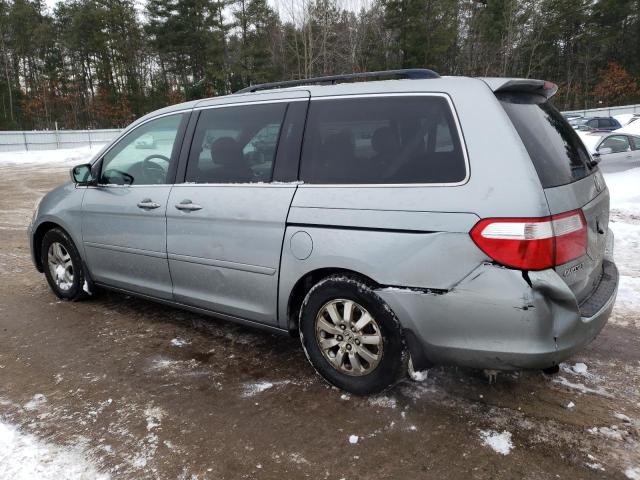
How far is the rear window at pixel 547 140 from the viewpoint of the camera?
249cm

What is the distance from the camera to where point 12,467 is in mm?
2406

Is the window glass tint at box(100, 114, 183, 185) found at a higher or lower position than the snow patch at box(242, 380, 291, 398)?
higher

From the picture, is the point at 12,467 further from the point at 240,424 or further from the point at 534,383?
the point at 534,383

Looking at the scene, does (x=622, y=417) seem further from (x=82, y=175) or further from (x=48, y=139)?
(x=48, y=139)

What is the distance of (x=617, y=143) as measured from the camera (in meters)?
12.2

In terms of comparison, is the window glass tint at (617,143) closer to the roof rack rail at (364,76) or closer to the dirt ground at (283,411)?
the dirt ground at (283,411)

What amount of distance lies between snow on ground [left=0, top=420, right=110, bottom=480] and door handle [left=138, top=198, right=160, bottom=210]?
1.73m

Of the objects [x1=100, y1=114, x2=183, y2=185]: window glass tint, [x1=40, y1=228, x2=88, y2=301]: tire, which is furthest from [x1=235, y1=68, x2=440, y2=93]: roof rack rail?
[x1=40, y1=228, x2=88, y2=301]: tire

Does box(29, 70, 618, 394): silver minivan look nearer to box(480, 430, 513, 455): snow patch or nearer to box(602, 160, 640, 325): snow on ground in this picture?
box(480, 430, 513, 455): snow patch

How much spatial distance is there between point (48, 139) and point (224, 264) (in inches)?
1286

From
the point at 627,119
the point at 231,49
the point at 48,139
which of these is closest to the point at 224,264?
the point at 627,119

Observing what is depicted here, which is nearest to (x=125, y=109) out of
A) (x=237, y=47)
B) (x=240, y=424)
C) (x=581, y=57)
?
(x=237, y=47)

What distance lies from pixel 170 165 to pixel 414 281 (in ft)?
7.20

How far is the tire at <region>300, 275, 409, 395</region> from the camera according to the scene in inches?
107
